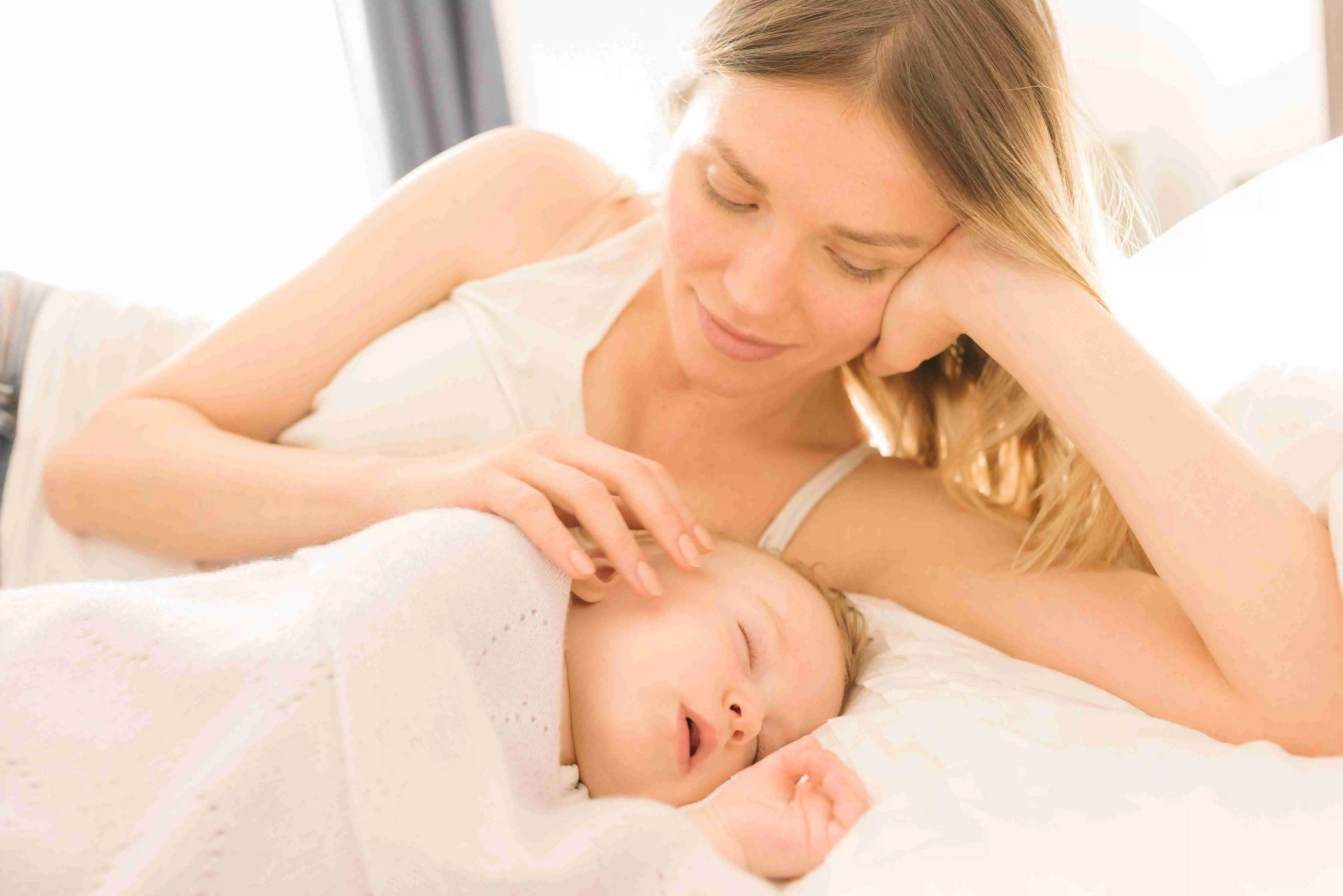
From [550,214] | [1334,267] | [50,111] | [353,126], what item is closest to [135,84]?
[50,111]

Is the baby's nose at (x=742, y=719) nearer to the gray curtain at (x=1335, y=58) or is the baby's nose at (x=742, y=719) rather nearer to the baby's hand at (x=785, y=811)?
the baby's hand at (x=785, y=811)

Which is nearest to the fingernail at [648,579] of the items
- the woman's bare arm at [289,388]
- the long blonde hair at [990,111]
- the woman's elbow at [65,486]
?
the woman's bare arm at [289,388]

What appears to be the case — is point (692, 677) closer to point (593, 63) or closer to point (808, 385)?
point (808, 385)

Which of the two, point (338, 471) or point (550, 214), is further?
point (550, 214)

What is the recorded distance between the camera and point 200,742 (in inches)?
29.5

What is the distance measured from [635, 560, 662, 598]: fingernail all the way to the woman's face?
1.07 feet

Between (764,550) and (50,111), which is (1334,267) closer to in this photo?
(764,550)

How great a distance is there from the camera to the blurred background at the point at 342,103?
2.25 m

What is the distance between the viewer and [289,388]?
1321mm

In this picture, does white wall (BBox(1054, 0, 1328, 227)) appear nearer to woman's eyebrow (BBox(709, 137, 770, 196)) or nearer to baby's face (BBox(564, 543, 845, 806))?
woman's eyebrow (BBox(709, 137, 770, 196))

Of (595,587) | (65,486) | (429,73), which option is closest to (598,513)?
(595,587)

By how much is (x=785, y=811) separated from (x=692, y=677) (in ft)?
0.55

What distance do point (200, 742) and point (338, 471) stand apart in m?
0.49

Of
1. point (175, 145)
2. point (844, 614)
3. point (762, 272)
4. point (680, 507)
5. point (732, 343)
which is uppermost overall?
point (175, 145)
